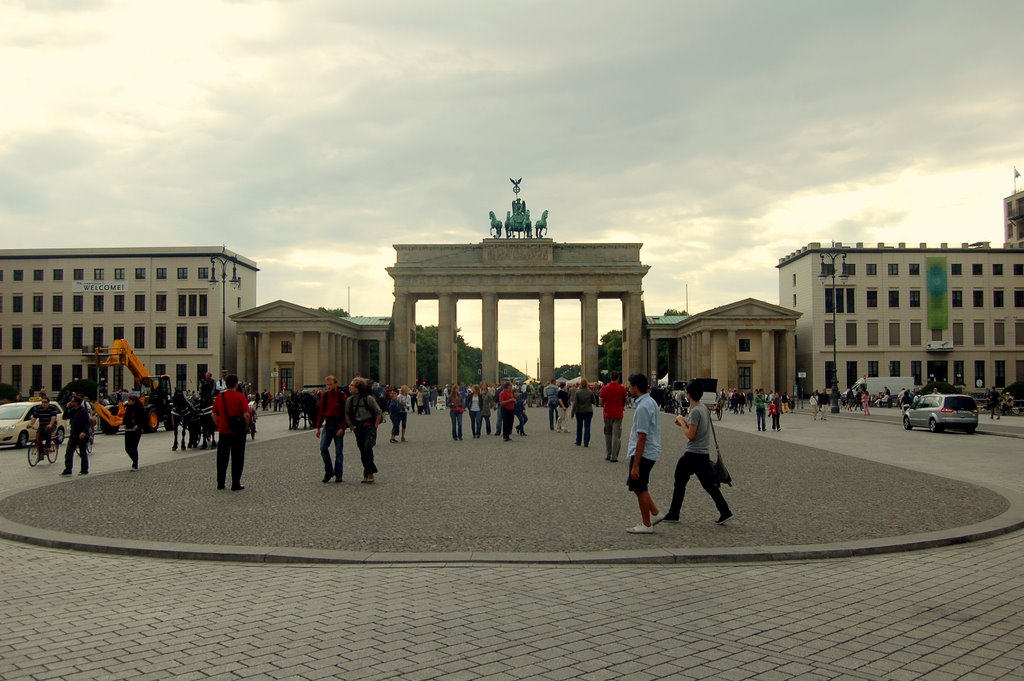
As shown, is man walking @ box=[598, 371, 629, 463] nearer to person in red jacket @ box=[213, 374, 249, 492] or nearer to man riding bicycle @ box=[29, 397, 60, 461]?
person in red jacket @ box=[213, 374, 249, 492]

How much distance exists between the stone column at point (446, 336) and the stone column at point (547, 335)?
936 centimetres

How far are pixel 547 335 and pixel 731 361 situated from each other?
60.9 feet

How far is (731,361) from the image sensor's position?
288 ft

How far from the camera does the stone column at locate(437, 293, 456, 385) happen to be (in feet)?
298

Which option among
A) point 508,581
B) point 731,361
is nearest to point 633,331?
point 731,361

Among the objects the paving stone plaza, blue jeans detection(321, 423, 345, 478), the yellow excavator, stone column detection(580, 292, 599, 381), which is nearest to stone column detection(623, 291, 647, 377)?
stone column detection(580, 292, 599, 381)

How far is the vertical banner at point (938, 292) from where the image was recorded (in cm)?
8869

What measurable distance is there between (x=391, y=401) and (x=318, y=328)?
60.8 metres

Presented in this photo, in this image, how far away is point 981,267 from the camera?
294 ft

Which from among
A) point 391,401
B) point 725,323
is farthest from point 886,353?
point 391,401

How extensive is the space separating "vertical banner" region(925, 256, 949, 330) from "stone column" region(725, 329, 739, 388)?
66.1 ft

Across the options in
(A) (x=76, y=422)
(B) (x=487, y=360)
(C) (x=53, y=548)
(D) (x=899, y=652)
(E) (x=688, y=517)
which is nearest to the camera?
(D) (x=899, y=652)

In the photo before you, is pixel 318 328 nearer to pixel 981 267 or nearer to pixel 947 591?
pixel 981 267

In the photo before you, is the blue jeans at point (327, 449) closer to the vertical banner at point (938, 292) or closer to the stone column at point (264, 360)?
the stone column at point (264, 360)
